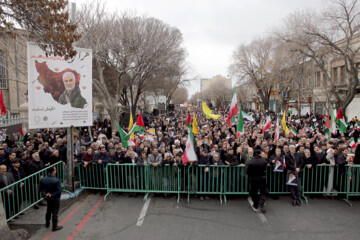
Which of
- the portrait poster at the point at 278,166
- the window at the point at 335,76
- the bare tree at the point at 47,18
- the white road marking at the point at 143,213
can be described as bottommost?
the white road marking at the point at 143,213

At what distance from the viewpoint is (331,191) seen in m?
7.23

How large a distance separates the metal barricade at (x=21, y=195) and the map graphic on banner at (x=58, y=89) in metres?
1.37

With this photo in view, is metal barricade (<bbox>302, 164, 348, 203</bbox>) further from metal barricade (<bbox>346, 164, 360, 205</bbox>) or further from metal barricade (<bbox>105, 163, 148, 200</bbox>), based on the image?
metal barricade (<bbox>105, 163, 148, 200</bbox>)

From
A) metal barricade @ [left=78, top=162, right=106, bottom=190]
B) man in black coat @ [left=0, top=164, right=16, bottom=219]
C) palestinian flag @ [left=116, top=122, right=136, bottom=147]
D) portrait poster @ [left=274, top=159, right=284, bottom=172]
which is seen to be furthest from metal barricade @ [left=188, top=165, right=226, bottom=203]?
man in black coat @ [left=0, top=164, right=16, bottom=219]

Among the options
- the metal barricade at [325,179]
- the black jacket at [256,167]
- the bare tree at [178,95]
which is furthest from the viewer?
the bare tree at [178,95]

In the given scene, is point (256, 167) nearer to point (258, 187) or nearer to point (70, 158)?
point (258, 187)

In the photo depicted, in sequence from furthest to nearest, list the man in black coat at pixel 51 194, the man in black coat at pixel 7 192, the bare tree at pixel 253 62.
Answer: the bare tree at pixel 253 62, the man in black coat at pixel 7 192, the man in black coat at pixel 51 194

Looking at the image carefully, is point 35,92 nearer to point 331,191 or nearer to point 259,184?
point 259,184

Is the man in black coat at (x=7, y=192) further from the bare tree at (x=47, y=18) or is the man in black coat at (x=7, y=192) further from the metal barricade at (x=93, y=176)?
the bare tree at (x=47, y=18)

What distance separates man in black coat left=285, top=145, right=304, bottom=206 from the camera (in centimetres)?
688

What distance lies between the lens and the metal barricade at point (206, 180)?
7.27 metres

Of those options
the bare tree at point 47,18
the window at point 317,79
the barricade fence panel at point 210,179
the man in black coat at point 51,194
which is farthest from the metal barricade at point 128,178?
the window at point 317,79

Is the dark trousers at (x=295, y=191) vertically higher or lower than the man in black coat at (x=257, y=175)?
lower

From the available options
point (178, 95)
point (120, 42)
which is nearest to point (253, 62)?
point (120, 42)
